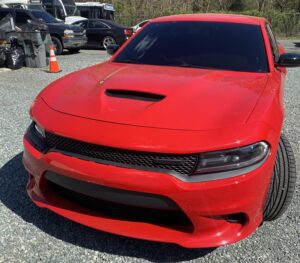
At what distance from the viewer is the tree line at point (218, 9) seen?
90.1ft

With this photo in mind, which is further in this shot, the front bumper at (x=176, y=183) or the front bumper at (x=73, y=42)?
the front bumper at (x=73, y=42)

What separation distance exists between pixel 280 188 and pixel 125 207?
3.78ft

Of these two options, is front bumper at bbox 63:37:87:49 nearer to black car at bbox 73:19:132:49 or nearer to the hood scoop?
black car at bbox 73:19:132:49

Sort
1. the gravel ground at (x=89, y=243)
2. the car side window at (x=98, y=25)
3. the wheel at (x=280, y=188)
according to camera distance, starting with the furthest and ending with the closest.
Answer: the car side window at (x=98, y=25)
the wheel at (x=280, y=188)
the gravel ground at (x=89, y=243)

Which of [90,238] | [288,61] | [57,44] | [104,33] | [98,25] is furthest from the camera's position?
[98,25]

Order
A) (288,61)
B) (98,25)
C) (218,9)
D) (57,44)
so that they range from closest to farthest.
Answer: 1. (288,61)
2. (57,44)
3. (98,25)
4. (218,9)

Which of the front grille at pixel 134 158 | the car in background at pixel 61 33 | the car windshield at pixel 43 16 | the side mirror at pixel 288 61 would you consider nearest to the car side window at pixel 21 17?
the car in background at pixel 61 33

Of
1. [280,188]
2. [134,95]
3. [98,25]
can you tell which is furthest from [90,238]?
[98,25]

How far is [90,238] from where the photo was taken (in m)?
2.78

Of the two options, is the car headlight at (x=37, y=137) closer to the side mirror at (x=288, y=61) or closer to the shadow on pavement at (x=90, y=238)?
the shadow on pavement at (x=90, y=238)

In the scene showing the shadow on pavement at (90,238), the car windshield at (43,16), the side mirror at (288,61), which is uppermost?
the side mirror at (288,61)

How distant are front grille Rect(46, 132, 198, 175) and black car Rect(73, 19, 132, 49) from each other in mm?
14723

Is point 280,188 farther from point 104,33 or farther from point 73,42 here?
point 104,33

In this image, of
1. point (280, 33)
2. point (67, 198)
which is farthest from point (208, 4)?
point (67, 198)
